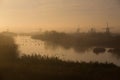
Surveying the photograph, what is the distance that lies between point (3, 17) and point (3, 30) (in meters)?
0.09

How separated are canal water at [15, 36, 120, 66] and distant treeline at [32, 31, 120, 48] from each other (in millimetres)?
37

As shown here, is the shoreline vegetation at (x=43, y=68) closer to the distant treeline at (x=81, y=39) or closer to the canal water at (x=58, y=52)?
the canal water at (x=58, y=52)

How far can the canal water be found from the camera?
82.7 inches

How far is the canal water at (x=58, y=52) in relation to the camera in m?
2.10

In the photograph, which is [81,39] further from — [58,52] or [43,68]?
[43,68]

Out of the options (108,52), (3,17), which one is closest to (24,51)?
(3,17)

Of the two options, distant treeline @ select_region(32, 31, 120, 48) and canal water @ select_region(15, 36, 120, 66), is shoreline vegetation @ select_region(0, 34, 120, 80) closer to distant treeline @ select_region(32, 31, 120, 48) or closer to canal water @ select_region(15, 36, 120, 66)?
canal water @ select_region(15, 36, 120, 66)

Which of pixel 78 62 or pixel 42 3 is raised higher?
pixel 42 3

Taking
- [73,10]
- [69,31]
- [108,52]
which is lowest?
[108,52]

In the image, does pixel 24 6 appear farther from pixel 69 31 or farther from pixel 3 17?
pixel 69 31

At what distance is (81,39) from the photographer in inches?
84.3

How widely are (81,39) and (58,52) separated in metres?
0.18

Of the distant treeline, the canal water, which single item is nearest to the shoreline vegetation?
the canal water

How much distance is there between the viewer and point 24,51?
7.11ft
